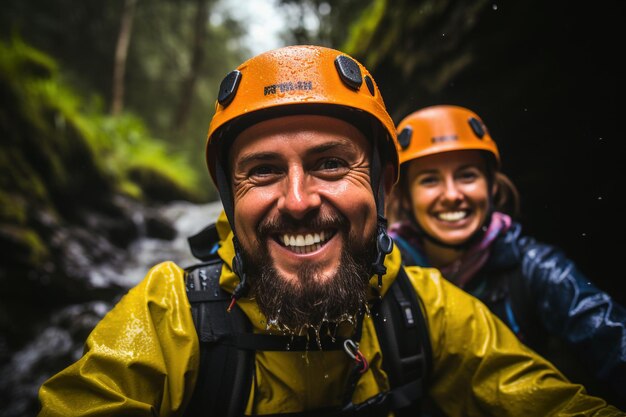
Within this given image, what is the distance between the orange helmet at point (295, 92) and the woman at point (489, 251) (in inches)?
60.9

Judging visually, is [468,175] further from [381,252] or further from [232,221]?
[232,221]

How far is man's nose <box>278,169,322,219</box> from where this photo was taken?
64.2 inches

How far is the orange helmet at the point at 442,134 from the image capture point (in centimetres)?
333

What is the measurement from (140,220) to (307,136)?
8.86 m

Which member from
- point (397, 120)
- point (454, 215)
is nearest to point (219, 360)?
point (454, 215)

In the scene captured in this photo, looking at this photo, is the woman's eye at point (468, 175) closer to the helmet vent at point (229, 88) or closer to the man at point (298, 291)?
the man at point (298, 291)

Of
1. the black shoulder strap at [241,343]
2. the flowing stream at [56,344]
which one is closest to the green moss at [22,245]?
the flowing stream at [56,344]

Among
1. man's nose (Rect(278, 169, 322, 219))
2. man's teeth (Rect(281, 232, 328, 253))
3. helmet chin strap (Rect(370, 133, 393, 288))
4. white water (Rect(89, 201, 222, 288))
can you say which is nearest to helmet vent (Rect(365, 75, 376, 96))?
helmet chin strap (Rect(370, 133, 393, 288))

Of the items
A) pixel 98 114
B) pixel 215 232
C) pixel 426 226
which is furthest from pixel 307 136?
pixel 98 114

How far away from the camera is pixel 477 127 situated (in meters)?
3.44

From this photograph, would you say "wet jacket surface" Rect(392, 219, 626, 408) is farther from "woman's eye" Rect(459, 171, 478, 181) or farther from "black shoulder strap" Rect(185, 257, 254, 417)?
"black shoulder strap" Rect(185, 257, 254, 417)

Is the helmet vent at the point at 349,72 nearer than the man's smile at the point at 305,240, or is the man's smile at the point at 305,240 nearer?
the man's smile at the point at 305,240

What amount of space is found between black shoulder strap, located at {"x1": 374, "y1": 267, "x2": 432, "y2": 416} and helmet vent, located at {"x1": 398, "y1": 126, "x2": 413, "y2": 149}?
78.2 inches

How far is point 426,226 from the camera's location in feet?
11.1
